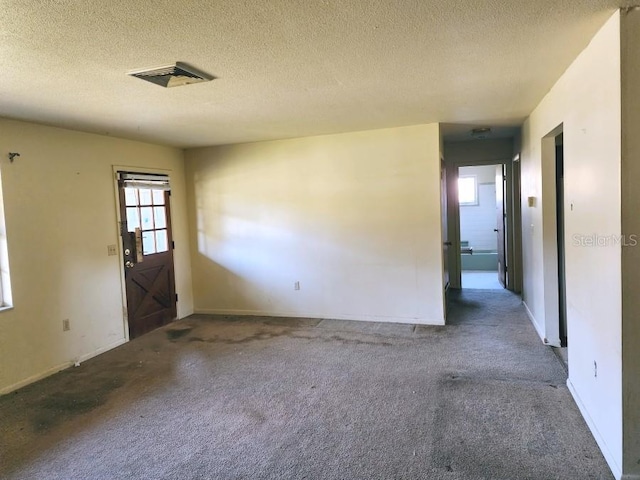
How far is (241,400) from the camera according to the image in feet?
10.4

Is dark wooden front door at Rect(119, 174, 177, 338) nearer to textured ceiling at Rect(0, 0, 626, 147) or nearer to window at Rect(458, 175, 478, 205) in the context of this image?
textured ceiling at Rect(0, 0, 626, 147)

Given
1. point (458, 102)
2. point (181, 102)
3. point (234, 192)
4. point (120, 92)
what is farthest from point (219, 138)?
point (458, 102)

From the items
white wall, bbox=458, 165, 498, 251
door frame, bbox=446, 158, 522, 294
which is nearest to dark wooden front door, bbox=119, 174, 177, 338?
door frame, bbox=446, 158, 522, 294

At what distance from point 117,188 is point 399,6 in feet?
12.6

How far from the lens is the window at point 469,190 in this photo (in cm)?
958

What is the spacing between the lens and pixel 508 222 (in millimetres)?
6414

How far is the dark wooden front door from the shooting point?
483 cm

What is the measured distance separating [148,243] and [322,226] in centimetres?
214

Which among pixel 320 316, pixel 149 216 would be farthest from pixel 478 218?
pixel 149 216

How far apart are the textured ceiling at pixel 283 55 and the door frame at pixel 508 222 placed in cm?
246

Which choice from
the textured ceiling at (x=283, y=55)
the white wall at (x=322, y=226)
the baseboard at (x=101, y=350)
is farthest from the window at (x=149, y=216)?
the textured ceiling at (x=283, y=55)

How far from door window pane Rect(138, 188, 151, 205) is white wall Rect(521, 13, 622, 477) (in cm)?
436

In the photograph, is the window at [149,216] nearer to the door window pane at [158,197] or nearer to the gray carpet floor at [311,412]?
the door window pane at [158,197]

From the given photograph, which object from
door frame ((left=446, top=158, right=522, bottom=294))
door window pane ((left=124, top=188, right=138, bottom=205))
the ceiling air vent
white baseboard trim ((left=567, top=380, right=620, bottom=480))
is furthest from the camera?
door frame ((left=446, top=158, right=522, bottom=294))
